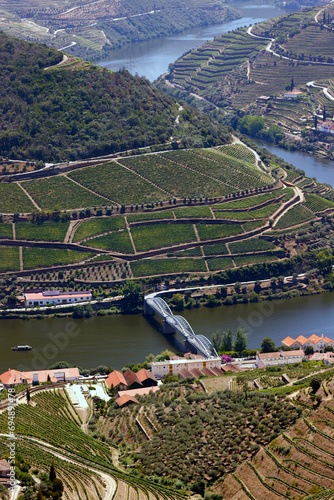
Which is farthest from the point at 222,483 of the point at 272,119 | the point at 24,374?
the point at 272,119

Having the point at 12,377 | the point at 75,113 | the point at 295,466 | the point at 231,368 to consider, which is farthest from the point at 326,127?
the point at 295,466

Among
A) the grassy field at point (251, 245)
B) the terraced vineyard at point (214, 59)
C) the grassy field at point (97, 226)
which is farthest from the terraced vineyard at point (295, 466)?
the terraced vineyard at point (214, 59)

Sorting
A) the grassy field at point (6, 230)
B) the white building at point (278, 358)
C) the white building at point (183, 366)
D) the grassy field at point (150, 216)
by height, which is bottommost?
the grassy field at point (150, 216)

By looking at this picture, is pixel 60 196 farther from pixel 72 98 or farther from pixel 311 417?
pixel 311 417

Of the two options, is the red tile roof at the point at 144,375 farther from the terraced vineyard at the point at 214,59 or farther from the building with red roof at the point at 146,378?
the terraced vineyard at the point at 214,59

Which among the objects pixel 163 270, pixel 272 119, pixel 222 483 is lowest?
pixel 272 119

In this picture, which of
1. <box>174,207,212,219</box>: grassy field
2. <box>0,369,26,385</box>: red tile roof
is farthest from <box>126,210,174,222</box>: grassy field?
<box>0,369,26,385</box>: red tile roof

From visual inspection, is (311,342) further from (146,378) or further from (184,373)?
(146,378)
